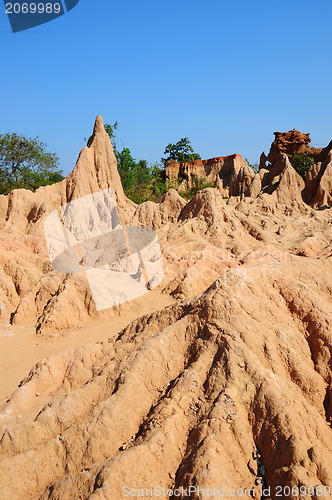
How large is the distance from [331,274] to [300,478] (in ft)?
11.1

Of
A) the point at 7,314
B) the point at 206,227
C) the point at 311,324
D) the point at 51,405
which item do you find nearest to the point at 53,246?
the point at 7,314

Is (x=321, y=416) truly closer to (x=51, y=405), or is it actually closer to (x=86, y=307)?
(x=51, y=405)

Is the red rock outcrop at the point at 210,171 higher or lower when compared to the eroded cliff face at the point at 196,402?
higher

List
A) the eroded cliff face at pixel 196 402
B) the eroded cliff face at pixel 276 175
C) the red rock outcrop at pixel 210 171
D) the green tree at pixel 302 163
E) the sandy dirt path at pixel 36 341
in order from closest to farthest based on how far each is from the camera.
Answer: the eroded cliff face at pixel 196 402 < the sandy dirt path at pixel 36 341 < the eroded cliff face at pixel 276 175 < the green tree at pixel 302 163 < the red rock outcrop at pixel 210 171

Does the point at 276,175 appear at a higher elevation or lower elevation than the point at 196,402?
A: higher

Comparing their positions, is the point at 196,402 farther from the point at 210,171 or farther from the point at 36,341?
the point at 210,171

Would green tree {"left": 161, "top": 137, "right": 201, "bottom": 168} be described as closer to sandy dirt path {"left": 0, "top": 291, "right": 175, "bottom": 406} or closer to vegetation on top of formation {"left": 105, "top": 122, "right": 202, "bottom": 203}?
vegetation on top of formation {"left": 105, "top": 122, "right": 202, "bottom": 203}

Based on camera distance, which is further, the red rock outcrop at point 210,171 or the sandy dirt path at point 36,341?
the red rock outcrop at point 210,171

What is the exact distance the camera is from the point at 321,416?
12.8 ft

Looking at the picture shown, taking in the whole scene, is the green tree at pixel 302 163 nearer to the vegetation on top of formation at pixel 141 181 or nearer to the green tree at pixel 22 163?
the vegetation on top of formation at pixel 141 181

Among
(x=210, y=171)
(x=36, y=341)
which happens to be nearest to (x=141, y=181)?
(x=210, y=171)

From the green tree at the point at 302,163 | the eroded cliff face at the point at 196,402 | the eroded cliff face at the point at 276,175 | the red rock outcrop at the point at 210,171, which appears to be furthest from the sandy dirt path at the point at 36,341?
the red rock outcrop at the point at 210,171

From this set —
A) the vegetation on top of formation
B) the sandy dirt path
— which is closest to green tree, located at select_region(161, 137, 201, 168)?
the vegetation on top of formation

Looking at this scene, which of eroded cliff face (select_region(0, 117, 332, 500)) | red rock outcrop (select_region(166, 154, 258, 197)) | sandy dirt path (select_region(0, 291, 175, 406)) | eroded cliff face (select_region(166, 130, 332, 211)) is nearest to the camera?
eroded cliff face (select_region(0, 117, 332, 500))
